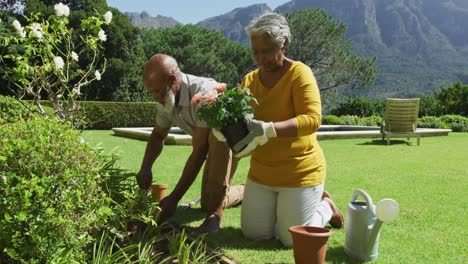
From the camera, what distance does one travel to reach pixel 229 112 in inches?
104

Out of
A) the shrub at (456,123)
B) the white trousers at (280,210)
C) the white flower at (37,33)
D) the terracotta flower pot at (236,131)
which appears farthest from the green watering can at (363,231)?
the shrub at (456,123)

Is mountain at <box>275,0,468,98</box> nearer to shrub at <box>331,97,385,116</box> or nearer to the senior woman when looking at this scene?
shrub at <box>331,97,385,116</box>

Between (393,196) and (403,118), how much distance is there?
6435 mm

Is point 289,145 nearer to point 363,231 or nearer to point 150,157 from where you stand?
point 363,231

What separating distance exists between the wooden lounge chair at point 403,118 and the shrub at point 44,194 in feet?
31.2

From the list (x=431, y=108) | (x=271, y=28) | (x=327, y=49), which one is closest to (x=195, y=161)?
(x=271, y=28)

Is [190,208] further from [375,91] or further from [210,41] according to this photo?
[375,91]

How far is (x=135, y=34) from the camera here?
27.5 meters

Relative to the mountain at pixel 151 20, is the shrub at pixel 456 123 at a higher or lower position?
lower

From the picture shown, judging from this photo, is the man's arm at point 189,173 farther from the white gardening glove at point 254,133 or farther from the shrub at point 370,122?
the shrub at point 370,122

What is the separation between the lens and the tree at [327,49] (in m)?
36.1

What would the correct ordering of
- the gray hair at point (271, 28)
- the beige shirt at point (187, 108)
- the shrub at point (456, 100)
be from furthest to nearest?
the shrub at point (456, 100) < the beige shirt at point (187, 108) < the gray hair at point (271, 28)

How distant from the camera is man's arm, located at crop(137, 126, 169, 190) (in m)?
3.30

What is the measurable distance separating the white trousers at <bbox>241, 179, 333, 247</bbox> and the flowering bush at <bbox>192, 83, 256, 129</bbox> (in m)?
0.77
